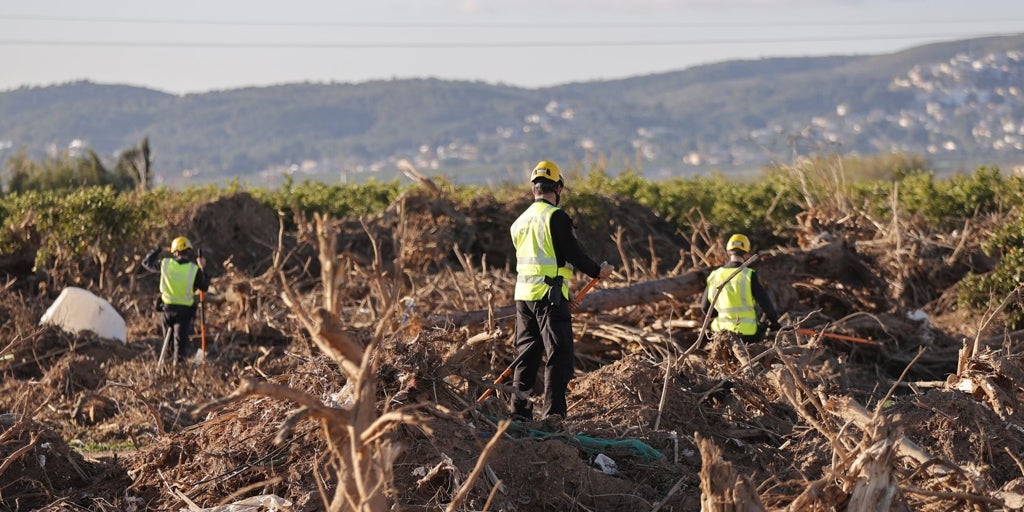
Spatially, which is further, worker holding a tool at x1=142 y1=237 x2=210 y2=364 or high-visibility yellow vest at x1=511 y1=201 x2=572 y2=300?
worker holding a tool at x1=142 y1=237 x2=210 y2=364

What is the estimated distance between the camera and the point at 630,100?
7052 inches

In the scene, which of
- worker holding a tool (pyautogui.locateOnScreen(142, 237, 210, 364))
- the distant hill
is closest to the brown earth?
worker holding a tool (pyautogui.locateOnScreen(142, 237, 210, 364))

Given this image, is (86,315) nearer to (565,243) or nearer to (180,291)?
(180,291)

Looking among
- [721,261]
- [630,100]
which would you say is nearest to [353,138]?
[630,100]

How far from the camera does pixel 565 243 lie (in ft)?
27.1

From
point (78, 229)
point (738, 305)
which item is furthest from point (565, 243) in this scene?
point (78, 229)

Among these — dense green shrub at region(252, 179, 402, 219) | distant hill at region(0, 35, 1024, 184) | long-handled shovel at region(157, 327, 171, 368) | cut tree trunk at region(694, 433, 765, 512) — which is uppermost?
cut tree trunk at region(694, 433, 765, 512)

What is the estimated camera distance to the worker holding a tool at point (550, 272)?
27.2ft

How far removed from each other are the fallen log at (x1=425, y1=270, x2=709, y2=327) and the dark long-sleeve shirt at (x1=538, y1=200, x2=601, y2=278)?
2.57m

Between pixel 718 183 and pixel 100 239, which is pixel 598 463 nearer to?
pixel 100 239

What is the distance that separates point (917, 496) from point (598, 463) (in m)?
1.79

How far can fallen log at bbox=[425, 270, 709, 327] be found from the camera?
11.0 m

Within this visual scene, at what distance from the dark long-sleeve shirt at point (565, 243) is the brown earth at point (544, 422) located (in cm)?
87

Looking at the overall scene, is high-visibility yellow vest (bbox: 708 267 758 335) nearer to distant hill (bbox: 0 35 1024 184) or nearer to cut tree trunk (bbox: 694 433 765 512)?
cut tree trunk (bbox: 694 433 765 512)
